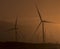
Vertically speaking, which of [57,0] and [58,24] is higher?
[57,0]

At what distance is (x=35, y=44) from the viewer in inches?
A: 43.5

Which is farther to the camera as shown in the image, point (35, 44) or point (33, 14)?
point (33, 14)

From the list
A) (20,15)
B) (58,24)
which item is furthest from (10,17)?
(58,24)

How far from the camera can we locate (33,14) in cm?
125

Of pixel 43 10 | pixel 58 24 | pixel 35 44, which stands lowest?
pixel 35 44

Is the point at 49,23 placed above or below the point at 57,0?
below

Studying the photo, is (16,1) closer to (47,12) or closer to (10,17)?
(10,17)

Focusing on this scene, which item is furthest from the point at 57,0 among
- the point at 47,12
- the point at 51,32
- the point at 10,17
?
the point at 10,17

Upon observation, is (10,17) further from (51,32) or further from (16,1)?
(51,32)

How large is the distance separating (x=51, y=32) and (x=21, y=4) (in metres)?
0.30

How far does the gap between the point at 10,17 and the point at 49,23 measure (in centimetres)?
28

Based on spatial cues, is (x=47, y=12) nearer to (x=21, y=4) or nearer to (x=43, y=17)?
(x=43, y=17)

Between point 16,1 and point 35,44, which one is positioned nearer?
point 35,44

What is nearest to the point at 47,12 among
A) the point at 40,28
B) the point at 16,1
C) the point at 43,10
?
the point at 43,10
